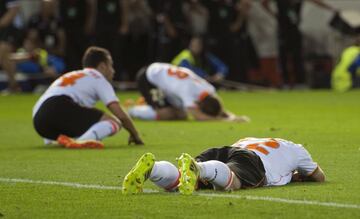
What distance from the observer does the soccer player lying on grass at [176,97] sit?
15.4m

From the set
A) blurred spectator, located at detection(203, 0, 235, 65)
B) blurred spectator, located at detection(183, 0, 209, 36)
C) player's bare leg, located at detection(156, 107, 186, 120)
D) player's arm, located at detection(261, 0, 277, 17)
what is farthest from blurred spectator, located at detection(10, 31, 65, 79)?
player's bare leg, located at detection(156, 107, 186, 120)

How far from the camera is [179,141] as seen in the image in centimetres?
1239

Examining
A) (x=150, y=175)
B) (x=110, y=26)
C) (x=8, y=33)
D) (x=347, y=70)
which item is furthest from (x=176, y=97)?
(x=347, y=70)

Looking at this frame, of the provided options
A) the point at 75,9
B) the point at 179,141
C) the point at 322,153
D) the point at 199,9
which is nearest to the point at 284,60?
the point at 199,9

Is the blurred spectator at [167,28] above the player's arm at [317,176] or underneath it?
underneath

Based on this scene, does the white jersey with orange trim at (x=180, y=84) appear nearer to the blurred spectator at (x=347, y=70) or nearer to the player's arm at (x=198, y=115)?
the player's arm at (x=198, y=115)

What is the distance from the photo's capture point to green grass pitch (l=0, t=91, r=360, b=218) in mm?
6617

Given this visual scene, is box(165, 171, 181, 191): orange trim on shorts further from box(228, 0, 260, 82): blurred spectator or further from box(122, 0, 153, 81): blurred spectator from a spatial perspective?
box(228, 0, 260, 82): blurred spectator

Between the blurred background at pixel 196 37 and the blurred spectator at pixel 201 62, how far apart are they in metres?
0.02

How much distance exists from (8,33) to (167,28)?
13.6 ft

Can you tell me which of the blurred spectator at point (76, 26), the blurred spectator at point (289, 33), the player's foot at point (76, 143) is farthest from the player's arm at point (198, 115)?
the blurred spectator at point (289, 33)

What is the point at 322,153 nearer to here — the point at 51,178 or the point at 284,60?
the point at 51,178

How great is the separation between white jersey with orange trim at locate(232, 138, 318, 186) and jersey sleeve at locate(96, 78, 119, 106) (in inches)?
140

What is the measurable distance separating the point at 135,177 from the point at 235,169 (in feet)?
2.36
